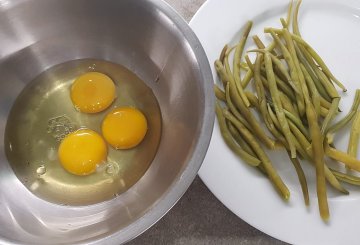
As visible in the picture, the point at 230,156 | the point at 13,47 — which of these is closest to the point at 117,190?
the point at 230,156

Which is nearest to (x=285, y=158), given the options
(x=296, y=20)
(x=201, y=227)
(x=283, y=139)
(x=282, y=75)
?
(x=283, y=139)

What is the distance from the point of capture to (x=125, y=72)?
1.68m

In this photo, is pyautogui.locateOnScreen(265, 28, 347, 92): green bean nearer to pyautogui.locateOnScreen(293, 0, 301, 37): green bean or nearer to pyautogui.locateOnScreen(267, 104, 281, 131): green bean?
pyautogui.locateOnScreen(293, 0, 301, 37): green bean

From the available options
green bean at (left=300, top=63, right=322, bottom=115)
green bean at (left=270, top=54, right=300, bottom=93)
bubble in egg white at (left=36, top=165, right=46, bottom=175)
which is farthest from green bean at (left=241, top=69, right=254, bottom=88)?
bubble in egg white at (left=36, top=165, right=46, bottom=175)

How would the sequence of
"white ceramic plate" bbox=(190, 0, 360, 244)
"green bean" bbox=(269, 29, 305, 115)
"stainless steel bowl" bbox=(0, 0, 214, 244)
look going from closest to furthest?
"stainless steel bowl" bbox=(0, 0, 214, 244)
"white ceramic plate" bbox=(190, 0, 360, 244)
"green bean" bbox=(269, 29, 305, 115)

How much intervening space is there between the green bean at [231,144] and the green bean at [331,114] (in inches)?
11.1

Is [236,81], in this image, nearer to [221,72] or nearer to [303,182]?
[221,72]

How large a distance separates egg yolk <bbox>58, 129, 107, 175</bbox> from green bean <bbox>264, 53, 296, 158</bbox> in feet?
2.29

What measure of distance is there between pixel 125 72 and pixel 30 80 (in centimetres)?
41

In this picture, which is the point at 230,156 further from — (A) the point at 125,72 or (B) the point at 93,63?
(B) the point at 93,63

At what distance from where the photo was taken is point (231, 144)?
1.50 metres

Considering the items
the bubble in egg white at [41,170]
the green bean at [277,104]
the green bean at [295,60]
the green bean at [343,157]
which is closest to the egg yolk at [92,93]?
the bubble in egg white at [41,170]

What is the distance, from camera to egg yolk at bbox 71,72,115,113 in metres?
1.60

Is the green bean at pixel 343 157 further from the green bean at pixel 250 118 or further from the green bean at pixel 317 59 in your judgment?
the green bean at pixel 317 59
